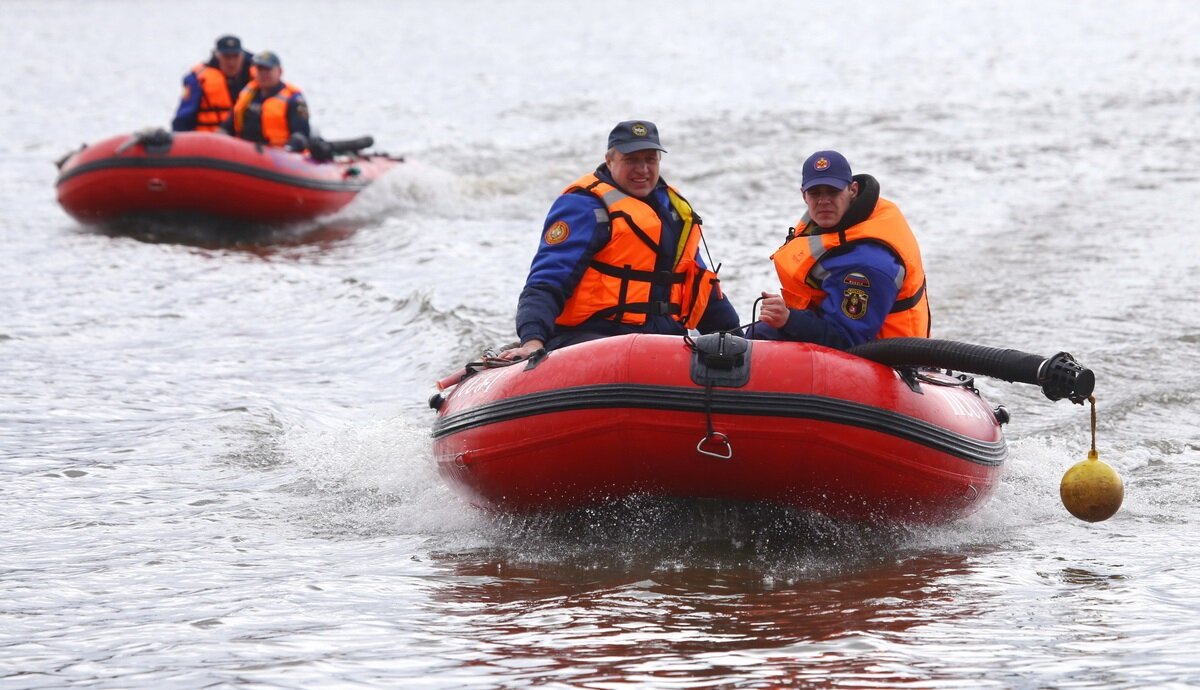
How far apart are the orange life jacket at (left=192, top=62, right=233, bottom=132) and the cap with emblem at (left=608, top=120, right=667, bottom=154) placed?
722 centimetres

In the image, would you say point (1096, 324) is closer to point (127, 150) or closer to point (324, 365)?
point (324, 365)

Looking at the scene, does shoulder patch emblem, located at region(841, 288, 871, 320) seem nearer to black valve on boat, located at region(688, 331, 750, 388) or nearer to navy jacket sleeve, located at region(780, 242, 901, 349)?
navy jacket sleeve, located at region(780, 242, 901, 349)

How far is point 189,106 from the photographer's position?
11.5 meters

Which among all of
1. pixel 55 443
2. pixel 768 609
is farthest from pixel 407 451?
pixel 768 609

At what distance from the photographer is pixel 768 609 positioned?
3.93m

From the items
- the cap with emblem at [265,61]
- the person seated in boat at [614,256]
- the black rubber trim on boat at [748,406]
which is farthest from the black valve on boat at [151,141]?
the black rubber trim on boat at [748,406]

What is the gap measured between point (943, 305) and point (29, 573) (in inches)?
214

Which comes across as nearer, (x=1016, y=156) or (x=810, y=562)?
(x=810, y=562)

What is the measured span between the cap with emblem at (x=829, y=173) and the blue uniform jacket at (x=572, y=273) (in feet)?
1.80

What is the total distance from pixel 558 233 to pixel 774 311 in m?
0.82

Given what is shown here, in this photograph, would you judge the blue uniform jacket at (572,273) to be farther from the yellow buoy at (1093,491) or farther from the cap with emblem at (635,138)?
the yellow buoy at (1093,491)

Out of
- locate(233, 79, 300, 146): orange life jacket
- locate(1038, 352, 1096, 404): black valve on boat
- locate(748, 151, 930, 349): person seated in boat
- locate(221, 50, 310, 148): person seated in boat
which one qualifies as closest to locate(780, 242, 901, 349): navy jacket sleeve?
locate(748, 151, 930, 349): person seated in boat

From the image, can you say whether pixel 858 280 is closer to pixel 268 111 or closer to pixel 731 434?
pixel 731 434

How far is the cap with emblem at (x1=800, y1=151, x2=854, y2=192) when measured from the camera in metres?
4.63
